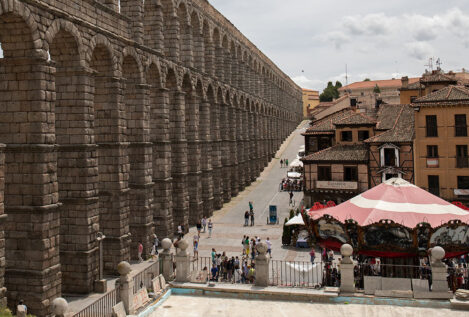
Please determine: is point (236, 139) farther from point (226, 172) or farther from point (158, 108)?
point (158, 108)

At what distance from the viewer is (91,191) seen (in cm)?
2377

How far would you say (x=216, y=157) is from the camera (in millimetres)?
48906

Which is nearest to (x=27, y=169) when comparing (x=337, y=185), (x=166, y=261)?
(x=166, y=261)

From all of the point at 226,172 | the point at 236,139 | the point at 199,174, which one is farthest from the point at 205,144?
the point at 236,139

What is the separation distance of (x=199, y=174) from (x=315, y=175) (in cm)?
1045

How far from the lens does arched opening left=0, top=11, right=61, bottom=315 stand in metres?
19.7

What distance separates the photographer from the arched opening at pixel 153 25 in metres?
33.2

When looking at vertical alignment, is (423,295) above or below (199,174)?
below

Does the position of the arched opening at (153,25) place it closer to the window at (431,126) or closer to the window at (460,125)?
the window at (431,126)

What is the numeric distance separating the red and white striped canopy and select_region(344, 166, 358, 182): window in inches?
833

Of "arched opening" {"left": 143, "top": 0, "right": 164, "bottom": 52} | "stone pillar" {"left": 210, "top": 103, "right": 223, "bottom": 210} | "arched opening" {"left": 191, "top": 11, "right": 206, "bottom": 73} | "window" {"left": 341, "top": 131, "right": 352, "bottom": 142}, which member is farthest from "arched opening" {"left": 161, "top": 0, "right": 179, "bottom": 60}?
"window" {"left": 341, "top": 131, "right": 352, "bottom": 142}

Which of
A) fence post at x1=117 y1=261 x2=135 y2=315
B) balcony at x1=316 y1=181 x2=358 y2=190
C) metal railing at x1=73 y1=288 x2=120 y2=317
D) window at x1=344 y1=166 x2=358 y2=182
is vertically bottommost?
metal railing at x1=73 y1=288 x2=120 y2=317

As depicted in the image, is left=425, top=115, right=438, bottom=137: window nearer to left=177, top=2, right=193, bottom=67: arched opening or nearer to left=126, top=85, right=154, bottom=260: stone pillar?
left=177, top=2, right=193, bottom=67: arched opening

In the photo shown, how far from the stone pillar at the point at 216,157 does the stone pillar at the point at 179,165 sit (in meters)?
9.93
